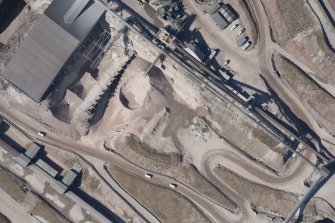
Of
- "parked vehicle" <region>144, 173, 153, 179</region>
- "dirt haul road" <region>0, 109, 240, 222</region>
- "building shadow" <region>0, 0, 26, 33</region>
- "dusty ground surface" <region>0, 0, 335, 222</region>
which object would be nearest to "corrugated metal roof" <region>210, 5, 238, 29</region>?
"dusty ground surface" <region>0, 0, 335, 222</region>

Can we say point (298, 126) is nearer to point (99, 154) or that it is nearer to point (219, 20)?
point (219, 20)

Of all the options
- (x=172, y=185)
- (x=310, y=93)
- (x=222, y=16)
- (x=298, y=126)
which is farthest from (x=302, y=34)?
(x=172, y=185)

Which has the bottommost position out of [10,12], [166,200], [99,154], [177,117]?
[99,154]

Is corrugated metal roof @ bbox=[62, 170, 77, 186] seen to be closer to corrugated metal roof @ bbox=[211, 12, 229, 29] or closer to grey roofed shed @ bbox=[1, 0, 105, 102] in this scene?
grey roofed shed @ bbox=[1, 0, 105, 102]

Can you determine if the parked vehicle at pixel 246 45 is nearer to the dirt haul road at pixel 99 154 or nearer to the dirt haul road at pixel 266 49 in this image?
the dirt haul road at pixel 266 49

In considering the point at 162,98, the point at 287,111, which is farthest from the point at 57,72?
the point at 287,111

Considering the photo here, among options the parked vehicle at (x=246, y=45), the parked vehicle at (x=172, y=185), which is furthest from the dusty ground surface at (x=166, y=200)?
the parked vehicle at (x=246, y=45)
